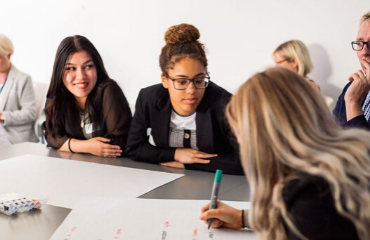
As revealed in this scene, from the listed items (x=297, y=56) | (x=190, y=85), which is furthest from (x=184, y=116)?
(x=297, y=56)

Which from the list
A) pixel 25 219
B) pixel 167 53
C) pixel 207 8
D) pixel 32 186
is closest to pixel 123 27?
pixel 207 8

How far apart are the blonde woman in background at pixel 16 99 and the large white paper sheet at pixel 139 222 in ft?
7.89

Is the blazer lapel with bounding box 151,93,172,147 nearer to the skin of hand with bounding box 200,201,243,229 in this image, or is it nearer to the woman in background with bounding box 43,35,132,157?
the woman in background with bounding box 43,35,132,157

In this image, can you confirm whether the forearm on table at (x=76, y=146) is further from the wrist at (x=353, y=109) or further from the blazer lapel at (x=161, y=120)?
the wrist at (x=353, y=109)

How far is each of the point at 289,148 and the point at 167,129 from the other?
4.23 feet

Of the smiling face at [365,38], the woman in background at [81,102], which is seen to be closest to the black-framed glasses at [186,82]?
the woman in background at [81,102]

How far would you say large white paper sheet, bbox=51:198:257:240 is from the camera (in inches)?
46.4

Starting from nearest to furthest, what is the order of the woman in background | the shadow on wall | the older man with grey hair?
the older man with grey hair
the woman in background
the shadow on wall

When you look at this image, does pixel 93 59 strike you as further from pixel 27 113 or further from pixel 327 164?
pixel 327 164

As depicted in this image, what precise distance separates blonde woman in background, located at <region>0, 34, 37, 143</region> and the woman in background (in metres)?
1.28

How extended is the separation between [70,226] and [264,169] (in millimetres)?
635

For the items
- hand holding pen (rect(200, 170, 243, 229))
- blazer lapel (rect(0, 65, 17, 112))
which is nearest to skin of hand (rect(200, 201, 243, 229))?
hand holding pen (rect(200, 170, 243, 229))

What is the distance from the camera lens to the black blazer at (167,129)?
2008mm

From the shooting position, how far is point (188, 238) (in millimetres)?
1159
